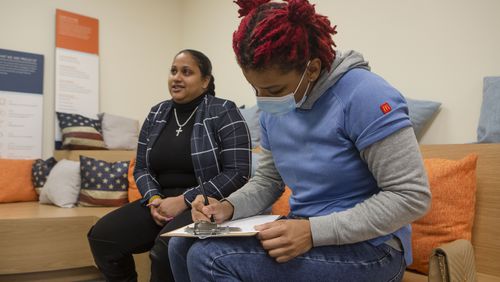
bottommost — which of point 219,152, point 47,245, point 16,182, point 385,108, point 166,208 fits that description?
point 47,245

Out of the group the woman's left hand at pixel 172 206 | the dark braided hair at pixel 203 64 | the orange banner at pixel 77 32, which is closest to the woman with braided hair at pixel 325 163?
the woman's left hand at pixel 172 206

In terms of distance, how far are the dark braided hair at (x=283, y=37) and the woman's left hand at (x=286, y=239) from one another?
34 cm

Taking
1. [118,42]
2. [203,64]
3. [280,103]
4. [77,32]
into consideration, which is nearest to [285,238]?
[280,103]

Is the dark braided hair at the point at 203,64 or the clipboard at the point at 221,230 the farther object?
the dark braided hair at the point at 203,64

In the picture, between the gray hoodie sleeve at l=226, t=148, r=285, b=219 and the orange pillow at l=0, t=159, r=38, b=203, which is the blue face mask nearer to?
the gray hoodie sleeve at l=226, t=148, r=285, b=219

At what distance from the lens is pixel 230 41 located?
3.07 m

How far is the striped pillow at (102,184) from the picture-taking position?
2438 millimetres

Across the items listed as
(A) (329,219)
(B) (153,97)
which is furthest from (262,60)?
(B) (153,97)

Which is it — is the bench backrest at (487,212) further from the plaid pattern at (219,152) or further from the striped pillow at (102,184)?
the striped pillow at (102,184)

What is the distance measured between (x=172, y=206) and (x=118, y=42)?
7.33ft

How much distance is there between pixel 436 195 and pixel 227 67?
2.06 meters

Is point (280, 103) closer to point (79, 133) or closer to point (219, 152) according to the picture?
point (219, 152)

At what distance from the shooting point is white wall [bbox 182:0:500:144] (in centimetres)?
166

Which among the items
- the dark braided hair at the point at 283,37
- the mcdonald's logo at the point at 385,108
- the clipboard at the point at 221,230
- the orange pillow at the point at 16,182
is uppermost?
the dark braided hair at the point at 283,37
